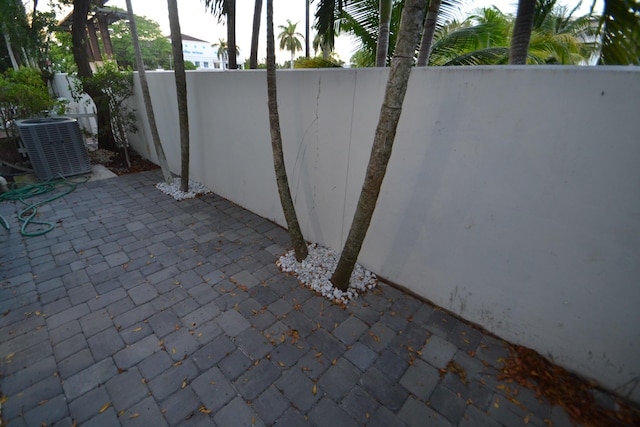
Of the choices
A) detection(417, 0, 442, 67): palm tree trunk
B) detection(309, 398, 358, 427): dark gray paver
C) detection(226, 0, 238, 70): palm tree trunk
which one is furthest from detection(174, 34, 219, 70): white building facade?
detection(309, 398, 358, 427): dark gray paver

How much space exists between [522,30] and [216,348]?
387 cm

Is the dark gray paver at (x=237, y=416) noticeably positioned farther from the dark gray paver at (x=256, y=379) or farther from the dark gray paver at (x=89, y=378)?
the dark gray paver at (x=89, y=378)

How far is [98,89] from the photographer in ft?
20.3

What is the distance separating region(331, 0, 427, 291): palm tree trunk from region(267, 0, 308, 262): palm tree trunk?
2.94ft

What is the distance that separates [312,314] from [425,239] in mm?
1343

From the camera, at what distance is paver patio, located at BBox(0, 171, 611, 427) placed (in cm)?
193

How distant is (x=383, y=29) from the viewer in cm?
398

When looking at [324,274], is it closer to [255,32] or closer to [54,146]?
[255,32]

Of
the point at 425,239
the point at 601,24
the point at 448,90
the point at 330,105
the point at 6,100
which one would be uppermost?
the point at 601,24

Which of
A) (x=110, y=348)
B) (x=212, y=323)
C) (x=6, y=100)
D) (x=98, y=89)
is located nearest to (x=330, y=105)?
(x=212, y=323)

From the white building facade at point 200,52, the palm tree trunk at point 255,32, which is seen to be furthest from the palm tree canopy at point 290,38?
the palm tree trunk at point 255,32

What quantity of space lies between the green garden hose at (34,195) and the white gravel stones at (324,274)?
3593 mm

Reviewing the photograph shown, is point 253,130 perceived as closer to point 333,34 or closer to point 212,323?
point 333,34

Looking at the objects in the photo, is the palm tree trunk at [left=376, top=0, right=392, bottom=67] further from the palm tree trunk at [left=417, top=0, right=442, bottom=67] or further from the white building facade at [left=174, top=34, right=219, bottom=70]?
the white building facade at [left=174, top=34, right=219, bottom=70]
